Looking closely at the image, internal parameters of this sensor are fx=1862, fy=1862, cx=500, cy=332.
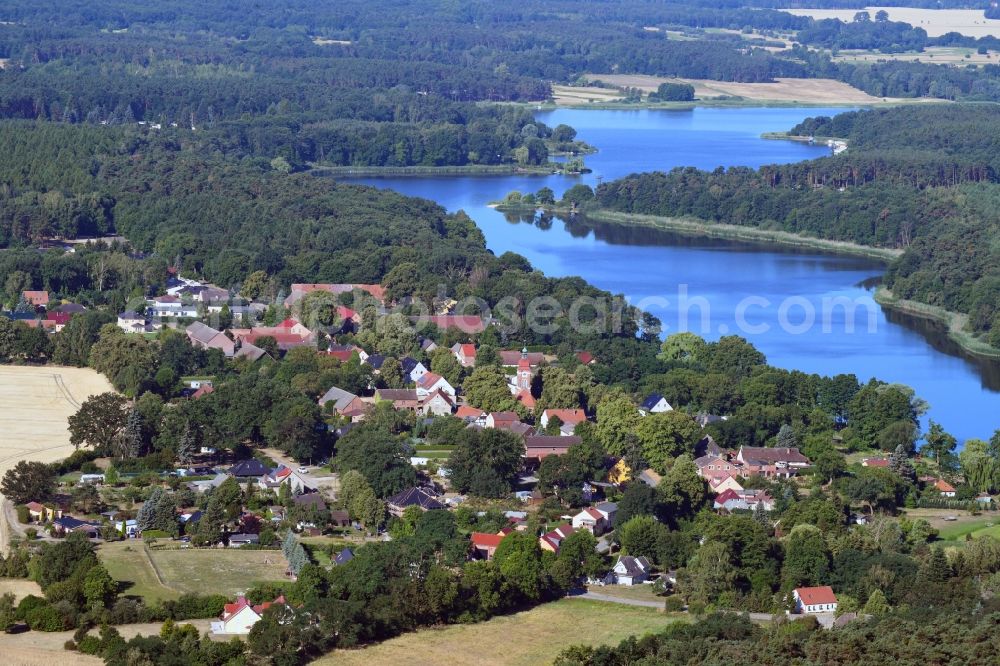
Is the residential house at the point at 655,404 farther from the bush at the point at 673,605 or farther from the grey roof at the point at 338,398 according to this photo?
the bush at the point at 673,605

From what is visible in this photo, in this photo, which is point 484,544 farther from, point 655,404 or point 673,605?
point 655,404

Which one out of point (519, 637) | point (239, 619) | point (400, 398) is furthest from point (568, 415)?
point (239, 619)

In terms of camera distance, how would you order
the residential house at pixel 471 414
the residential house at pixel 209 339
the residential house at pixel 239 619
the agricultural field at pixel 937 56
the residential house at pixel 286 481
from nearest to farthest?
the residential house at pixel 239 619 → the residential house at pixel 286 481 → the residential house at pixel 471 414 → the residential house at pixel 209 339 → the agricultural field at pixel 937 56

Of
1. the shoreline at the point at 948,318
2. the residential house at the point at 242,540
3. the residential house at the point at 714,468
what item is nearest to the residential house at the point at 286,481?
the residential house at the point at 242,540

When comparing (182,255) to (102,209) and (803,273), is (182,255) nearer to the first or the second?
(102,209)

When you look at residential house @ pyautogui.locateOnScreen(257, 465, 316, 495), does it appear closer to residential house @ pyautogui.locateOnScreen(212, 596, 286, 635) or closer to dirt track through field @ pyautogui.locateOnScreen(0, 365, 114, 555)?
dirt track through field @ pyautogui.locateOnScreen(0, 365, 114, 555)

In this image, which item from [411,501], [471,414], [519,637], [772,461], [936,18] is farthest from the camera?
[936,18]
